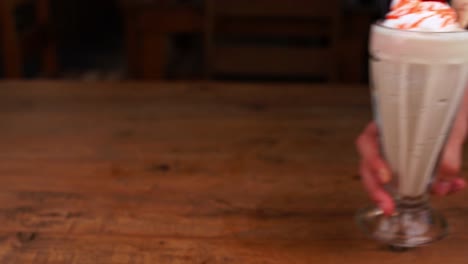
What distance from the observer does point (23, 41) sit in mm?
2203

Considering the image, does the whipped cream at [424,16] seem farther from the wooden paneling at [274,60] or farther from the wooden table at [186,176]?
the wooden paneling at [274,60]

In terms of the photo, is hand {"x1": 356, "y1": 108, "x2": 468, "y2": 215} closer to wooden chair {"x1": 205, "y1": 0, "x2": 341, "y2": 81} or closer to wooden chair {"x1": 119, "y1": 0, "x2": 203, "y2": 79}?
wooden chair {"x1": 205, "y1": 0, "x2": 341, "y2": 81}

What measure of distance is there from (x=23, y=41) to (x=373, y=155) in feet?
6.15

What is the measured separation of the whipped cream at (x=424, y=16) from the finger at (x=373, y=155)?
0.13 meters

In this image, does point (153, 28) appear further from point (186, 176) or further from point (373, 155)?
point (373, 155)

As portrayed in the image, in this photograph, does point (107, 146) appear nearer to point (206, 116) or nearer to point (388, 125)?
point (206, 116)

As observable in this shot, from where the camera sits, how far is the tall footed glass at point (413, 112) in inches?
20.0

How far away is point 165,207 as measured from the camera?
672 mm

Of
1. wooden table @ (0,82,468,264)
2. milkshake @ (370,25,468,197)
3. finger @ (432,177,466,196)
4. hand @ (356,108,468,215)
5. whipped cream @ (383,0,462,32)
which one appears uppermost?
whipped cream @ (383,0,462,32)

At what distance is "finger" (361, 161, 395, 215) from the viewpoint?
584 millimetres

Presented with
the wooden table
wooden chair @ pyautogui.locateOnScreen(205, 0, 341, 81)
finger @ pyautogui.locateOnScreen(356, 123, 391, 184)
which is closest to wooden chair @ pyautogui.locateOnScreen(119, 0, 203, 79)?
wooden chair @ pyautogui.locateOnScreen(205, 0, 341, 81)

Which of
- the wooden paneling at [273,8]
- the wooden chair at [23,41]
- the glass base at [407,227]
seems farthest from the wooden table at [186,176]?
the wooden chair at [23,41]

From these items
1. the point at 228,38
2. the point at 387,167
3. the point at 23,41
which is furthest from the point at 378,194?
the point at 228,38

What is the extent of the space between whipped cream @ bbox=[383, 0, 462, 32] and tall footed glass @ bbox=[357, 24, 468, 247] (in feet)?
0.06
